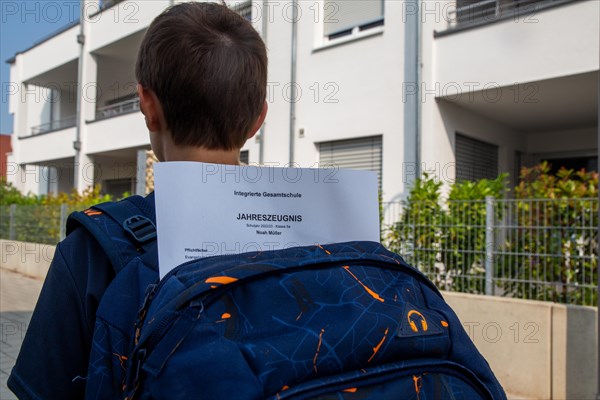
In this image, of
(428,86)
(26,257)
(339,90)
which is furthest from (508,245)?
(26,257)

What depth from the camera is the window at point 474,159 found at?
915 centimetres

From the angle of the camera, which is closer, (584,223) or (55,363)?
(55,363)

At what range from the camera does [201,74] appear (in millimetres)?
1057

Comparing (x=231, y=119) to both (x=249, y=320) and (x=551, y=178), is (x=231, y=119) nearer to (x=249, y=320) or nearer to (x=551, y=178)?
(x=249, y=320)

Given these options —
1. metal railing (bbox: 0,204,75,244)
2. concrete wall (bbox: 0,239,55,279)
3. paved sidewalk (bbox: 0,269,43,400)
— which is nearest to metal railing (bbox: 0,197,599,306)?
paved sidewalk (bbox: 0,269,43,400)

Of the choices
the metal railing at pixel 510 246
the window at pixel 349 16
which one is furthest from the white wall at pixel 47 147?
the metal railing at pixel 510 246

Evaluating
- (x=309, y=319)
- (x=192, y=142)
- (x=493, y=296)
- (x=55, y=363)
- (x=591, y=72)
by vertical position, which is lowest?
(x=493, y=296)

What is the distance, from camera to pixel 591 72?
6.98 meters

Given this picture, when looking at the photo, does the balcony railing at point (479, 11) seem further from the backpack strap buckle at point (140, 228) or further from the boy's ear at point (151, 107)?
the backpack strap buckle at point (140, 228)

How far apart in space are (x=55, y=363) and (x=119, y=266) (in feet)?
0.79

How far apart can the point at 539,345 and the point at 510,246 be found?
38.1 inches

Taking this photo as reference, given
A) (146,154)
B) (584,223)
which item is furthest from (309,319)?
(146,154)

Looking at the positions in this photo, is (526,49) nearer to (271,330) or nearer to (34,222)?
(271,330)

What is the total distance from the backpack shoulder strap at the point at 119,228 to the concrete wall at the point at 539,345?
174 inches
